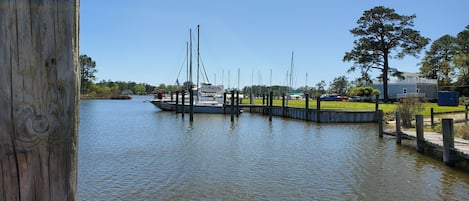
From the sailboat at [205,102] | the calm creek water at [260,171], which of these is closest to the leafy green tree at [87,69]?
the sailboat at [205,102]

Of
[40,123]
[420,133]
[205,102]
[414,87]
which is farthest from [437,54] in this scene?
[40,123]

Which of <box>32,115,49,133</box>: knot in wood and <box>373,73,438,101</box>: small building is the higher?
<box>373,73,438,101</box>: small building

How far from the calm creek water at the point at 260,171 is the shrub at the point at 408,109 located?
5.35 m

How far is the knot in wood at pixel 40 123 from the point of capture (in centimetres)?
139

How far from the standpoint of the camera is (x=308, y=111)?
33.1 metres

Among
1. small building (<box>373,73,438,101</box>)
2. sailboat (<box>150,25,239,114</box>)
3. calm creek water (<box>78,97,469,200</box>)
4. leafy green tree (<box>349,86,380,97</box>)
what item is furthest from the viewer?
small building (<box>373,73,438,101</box>)

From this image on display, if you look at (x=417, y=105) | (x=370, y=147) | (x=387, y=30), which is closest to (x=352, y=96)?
(x=387, y=30)

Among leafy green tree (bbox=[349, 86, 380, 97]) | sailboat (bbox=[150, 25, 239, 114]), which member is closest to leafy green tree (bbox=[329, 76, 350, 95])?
leafy green tree (bbox=[349, 86, 380, 97])

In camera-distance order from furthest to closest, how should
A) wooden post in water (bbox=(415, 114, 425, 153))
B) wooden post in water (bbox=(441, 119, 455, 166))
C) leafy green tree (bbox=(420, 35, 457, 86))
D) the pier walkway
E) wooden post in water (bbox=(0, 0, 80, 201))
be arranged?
leafy green tree (bbox=(420, 35, 457, 86)) → wooden post in water (bbox=(415, 114, 425, 153)) → wooden post in water (bbox=(441, 119, 455, 166)) → the pier walkway → wooden post in water (bbox=(0, 0, 80, 201))

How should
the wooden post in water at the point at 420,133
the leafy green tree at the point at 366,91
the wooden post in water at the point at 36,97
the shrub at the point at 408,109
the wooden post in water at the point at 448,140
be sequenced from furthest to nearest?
the leafy green tree at the point at 366,91 < the shrub at the point at 408,109 < the wooden post in water at the point at 420,133 < the wooden post in water at the point at 448,140 < the wooden post in water at the point at 36,97

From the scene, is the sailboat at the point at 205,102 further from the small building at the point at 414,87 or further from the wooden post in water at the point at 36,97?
the wooden post in water at the point at 36,97

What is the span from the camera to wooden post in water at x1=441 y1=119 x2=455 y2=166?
11.6 metres

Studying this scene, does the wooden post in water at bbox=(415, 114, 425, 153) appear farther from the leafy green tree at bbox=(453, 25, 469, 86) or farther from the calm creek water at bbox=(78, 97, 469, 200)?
the leafy green tree at bbox=(453, 25, 469, 86)

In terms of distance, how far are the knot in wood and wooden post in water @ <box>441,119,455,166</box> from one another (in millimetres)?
12693
